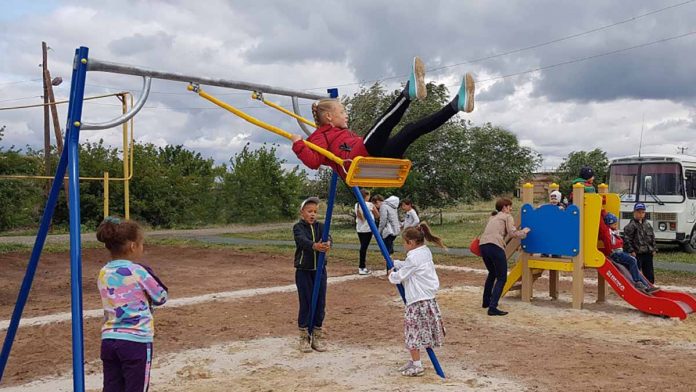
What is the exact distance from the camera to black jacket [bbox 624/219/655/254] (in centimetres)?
977

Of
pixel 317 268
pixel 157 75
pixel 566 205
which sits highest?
pixel 157 75

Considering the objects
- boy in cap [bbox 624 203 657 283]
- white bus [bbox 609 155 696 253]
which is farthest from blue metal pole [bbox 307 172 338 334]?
white bus [bbox 609 155 696 253]

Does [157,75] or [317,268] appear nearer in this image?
[157,75]

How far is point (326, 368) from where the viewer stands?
575cm

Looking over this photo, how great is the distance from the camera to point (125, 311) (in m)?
3.53

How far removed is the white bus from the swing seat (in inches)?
515

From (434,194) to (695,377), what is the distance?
2234 centimetres

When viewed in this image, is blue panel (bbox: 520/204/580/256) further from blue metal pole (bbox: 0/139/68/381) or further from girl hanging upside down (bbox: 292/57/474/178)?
blue metal pole (bbox: 0/139/68/381)

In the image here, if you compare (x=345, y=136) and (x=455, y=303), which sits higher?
(x=345, y=136)

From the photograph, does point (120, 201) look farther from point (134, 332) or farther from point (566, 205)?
point (134, 332)

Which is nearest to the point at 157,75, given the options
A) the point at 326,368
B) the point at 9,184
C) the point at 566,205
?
the point at 326,368

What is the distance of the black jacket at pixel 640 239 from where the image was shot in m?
9.77

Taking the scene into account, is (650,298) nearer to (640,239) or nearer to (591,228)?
(591,228)

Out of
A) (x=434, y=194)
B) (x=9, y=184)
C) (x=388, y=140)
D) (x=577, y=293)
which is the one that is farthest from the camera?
(x=434, y=194)
